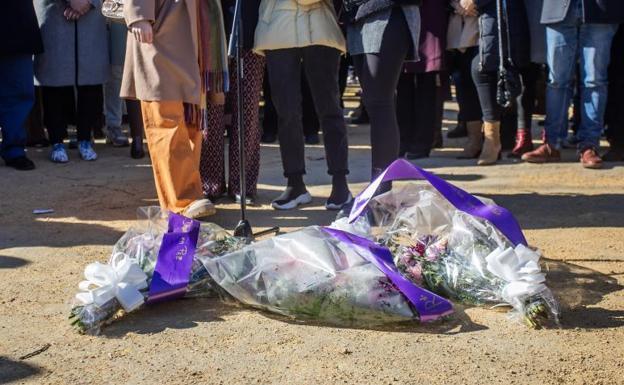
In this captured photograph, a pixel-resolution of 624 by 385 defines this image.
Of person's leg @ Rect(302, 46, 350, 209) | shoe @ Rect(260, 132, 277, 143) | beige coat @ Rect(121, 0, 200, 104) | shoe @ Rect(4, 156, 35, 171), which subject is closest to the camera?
beige coat @ Rect(121, 0, 200, 104)

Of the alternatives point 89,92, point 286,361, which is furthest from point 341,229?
point 89,92

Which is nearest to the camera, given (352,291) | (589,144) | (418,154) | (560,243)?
(352,291)

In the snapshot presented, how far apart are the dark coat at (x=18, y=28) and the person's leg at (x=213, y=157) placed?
2.13 m

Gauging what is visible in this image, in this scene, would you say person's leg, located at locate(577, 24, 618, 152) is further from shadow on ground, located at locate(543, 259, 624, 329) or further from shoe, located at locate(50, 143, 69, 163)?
shoe, located at locate(50, 143, 69, 163)

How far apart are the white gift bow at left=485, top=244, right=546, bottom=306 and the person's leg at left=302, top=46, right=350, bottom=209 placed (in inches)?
74.6

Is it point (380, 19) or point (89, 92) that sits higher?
point (380, 19)

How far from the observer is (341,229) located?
3.87 meters

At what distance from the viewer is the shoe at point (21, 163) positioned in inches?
282

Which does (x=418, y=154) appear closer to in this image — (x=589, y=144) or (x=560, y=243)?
(x=589, y=144)

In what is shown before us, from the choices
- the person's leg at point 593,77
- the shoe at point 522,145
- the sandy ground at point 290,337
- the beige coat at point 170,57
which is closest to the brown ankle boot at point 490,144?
the shoe at point 522,145

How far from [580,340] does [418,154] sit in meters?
4.37

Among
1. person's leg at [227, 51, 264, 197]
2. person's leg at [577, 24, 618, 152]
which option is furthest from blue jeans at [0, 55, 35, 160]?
person's leg at [577, 24, 618, 152]

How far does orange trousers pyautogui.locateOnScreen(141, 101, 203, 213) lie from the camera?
16.3 ft

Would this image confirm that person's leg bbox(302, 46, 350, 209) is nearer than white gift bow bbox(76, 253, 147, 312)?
No
